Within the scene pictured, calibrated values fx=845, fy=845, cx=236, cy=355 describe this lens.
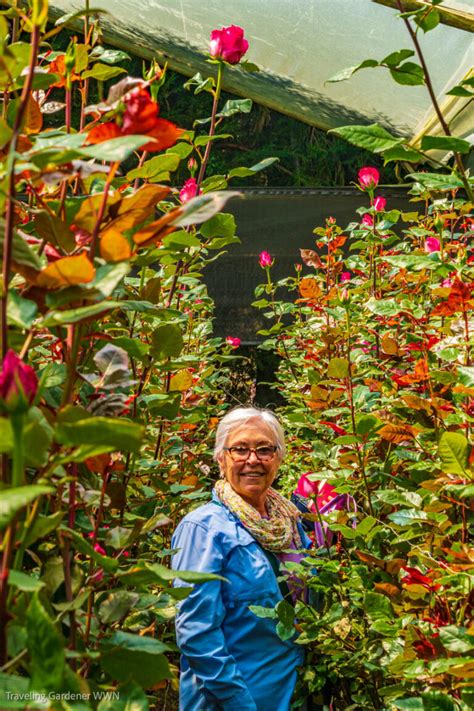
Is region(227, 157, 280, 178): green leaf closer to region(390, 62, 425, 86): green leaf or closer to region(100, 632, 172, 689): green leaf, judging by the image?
region(390, 62, 425, 86): green leaf

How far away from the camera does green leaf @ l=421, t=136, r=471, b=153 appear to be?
79 cm

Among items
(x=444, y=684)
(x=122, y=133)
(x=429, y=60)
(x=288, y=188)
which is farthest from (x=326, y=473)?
(x=288, y=188)

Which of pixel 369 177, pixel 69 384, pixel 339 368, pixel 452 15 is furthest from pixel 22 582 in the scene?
pixel 452 15

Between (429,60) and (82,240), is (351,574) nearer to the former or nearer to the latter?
(82,240)

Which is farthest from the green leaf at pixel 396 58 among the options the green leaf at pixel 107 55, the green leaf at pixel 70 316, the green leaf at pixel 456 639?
the green leaf at pixel 456 639

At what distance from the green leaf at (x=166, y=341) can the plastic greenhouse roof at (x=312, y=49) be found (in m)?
3.87

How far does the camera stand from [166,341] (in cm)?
115

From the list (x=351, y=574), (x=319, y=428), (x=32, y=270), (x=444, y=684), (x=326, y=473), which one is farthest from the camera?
(x=319, y=428)

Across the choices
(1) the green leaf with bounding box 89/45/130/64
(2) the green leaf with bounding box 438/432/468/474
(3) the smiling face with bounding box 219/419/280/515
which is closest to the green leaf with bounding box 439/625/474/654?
(2) the green leaf with bounding box 438/432/468/474

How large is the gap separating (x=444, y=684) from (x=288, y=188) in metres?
6.10

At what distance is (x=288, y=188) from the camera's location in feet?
22.6

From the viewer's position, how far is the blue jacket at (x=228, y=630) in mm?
1888

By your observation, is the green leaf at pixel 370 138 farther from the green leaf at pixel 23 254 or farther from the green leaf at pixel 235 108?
the green leaf at pixel 235 108

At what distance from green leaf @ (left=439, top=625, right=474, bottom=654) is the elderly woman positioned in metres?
0.95
